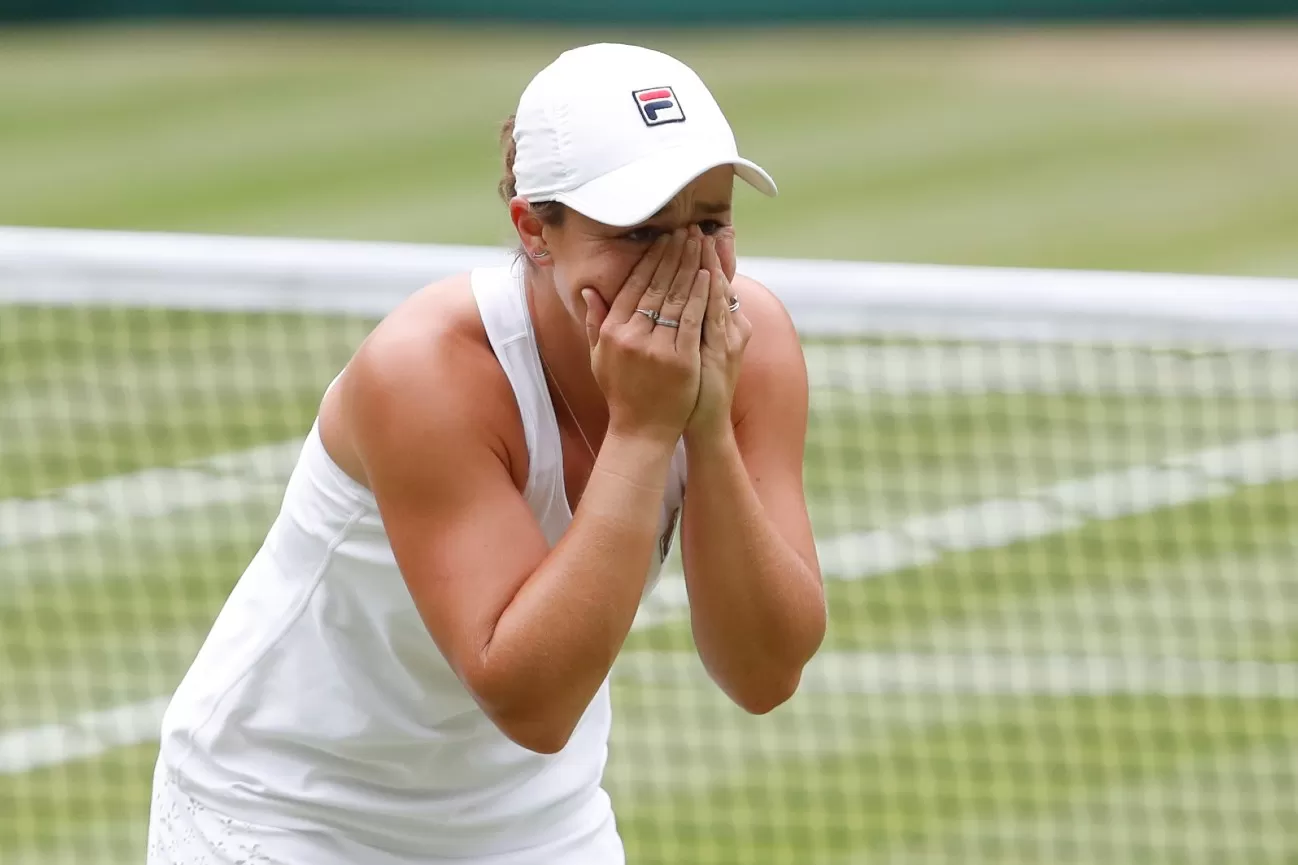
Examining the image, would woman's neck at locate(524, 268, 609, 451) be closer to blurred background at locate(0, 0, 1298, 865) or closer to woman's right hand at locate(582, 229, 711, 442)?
woman's right hand at locate(582, 229, 711, 442)

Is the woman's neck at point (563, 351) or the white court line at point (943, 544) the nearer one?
the woman's neck at point (563, 351)

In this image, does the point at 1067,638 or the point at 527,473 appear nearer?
the point at 527,473

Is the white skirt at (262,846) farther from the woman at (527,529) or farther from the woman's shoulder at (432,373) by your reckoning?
the woman's shoulder at (432,373)

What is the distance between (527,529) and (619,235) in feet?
1.55

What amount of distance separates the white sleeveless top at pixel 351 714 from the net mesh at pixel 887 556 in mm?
2435

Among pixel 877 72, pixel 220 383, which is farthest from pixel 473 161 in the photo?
pixel 220 383

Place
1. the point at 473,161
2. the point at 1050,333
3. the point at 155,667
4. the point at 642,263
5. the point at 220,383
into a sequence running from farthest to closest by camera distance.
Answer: the point at 473,161, the point at 220,383, the point at 155,667, the point at 1050,333, the point at 642,263

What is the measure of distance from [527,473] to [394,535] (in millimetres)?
247

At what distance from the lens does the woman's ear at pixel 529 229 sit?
10.5 feet

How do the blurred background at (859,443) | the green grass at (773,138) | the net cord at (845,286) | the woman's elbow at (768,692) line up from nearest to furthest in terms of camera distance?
1. the woman's elbow at (768,692)
2. the net cord at (845,286)
3. the blurred background at (859,443)
4. the green grass at (773,138)

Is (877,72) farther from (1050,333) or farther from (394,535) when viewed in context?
(394,535)

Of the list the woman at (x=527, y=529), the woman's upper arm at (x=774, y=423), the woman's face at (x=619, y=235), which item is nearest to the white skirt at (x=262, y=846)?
the woman at (x=527, y=529)

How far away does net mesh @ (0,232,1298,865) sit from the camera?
600 cm

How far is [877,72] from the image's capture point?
52.6 feet
